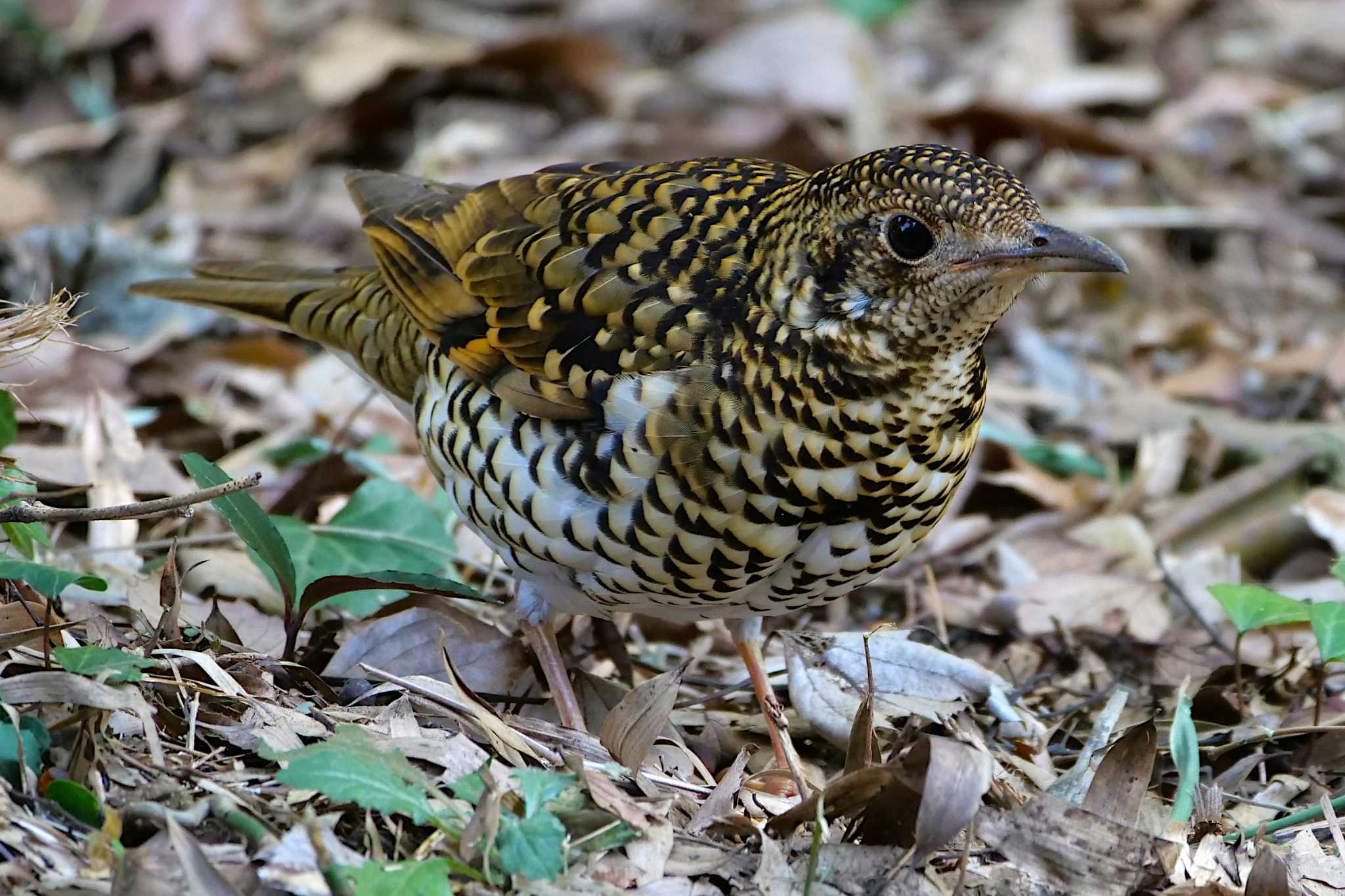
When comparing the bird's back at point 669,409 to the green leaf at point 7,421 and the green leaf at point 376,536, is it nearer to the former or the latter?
the green leaf at point 376,536

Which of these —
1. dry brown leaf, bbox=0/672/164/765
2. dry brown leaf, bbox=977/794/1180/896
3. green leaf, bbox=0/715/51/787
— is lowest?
dry brown leaf, bbox=977/794/1180/896

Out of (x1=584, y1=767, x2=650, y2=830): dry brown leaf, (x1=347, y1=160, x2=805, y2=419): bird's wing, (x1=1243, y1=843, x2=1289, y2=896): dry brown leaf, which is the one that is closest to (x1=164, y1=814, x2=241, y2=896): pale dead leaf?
(x1=584, y1=767, x2=650, y2=830): dry brown leaf

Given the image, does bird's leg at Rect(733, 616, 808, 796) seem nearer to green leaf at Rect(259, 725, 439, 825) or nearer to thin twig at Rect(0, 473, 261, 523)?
green leaf at Rect(259, 725, 439, 825)

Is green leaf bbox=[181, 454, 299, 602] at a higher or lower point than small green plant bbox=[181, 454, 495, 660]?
higher

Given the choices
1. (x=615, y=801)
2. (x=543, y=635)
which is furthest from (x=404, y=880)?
(x=543, y=635)

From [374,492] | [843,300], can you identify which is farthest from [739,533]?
[374,492]

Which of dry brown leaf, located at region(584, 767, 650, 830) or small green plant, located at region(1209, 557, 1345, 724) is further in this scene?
small green plant, located at region(1209, 557, 1345, 724)
